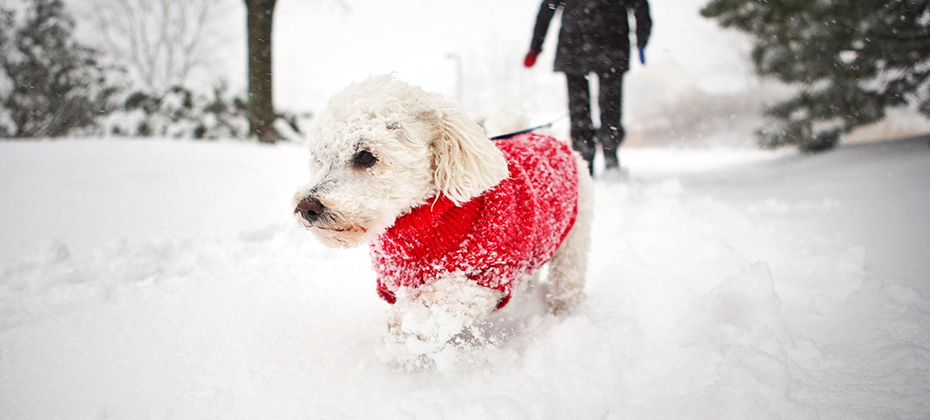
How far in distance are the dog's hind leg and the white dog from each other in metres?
0.52

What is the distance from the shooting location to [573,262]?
2246 mm

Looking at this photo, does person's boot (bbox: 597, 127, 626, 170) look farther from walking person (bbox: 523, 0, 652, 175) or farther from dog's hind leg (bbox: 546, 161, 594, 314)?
dog's hind leg (bbox: 546, 161, 594, 314)

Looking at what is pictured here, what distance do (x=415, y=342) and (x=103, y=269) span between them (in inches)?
Answer: 73.7

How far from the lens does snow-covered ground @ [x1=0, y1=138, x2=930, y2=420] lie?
1.35 m

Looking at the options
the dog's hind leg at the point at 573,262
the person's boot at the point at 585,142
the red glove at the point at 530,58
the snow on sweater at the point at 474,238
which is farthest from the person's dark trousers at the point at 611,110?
the snow on sweater at the point at 474,238

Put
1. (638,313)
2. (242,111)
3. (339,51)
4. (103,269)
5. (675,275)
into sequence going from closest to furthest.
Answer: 1. (638,313)
2. (103,269)
3. (675,275)
4. (339,51)
5. (242,111)

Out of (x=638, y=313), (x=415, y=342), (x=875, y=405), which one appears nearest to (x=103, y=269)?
(x=415, y=342)

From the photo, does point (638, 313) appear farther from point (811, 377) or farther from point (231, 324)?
point (231, 324)

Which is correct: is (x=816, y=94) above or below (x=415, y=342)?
above

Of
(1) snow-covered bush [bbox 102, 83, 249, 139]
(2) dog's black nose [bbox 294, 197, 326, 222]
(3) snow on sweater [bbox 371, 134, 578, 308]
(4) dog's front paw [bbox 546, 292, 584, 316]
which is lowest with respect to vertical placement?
(1) snow-covered bush [bbox 102, 83, 249, 139]

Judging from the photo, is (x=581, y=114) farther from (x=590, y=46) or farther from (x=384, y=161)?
(x=384, y=161)

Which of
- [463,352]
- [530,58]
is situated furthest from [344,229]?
[530,58]

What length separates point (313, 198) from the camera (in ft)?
4.96

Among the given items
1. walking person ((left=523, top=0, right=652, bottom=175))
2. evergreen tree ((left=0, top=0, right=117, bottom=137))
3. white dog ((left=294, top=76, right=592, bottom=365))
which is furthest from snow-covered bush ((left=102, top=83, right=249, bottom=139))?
white dog ((left=294, top=76, right=592, bottom=365))
